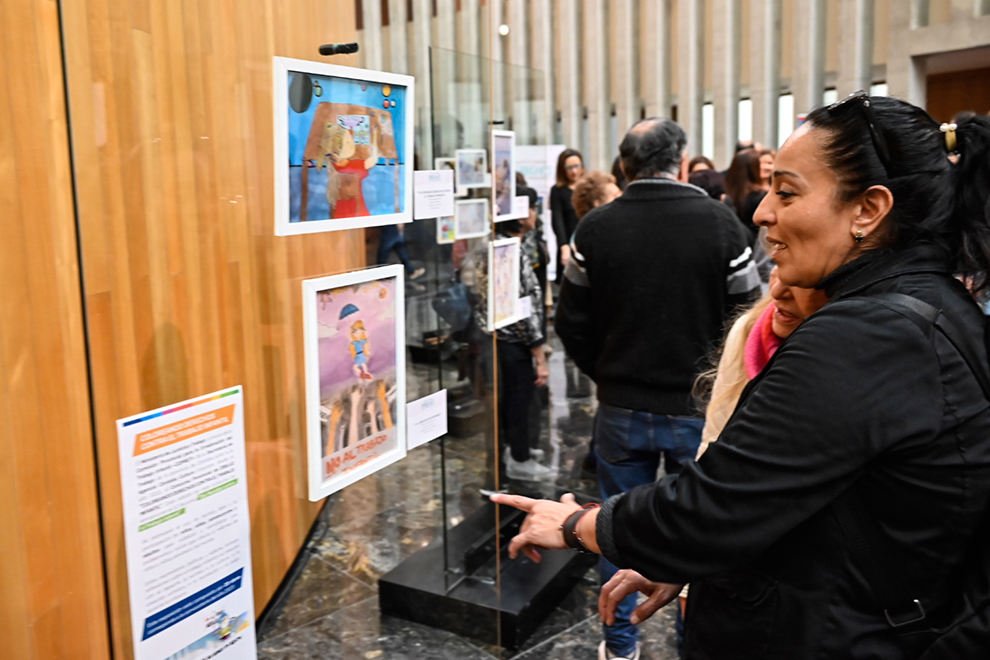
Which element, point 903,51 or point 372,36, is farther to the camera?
point 903,51

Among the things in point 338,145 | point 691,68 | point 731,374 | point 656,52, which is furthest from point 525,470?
point 656,52

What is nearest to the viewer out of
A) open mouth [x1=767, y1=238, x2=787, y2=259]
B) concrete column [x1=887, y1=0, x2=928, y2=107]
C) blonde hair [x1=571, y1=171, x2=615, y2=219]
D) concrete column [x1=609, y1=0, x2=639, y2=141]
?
open mouth [x1=767, y1=238, x2=787, y2=259]

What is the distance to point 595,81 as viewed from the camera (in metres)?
12.8

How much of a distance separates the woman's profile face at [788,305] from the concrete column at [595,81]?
1152 centimetres

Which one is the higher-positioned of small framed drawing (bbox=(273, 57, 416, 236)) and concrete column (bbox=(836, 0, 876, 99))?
concrete column (bbox=(836, 0, 876, 99))

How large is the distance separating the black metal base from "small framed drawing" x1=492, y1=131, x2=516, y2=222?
3.97ft

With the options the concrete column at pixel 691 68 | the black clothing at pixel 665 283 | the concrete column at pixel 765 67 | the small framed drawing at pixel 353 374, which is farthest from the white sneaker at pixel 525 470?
the concrete column at pixel 691 68

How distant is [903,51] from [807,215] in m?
10.2

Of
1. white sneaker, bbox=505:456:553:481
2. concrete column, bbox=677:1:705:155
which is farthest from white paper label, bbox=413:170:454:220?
concrete column, bbox=677:1:705:155

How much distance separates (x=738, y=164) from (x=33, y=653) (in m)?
4.09

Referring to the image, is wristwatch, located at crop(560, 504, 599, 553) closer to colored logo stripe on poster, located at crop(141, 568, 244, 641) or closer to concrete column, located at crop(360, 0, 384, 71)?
colored logo stripe on poster, located at crop(141, 568, 244, 641)

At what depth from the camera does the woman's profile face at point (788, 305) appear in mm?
1441

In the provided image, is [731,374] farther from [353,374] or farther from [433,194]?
[433,194]

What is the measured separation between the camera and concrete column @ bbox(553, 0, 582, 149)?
12789mm
